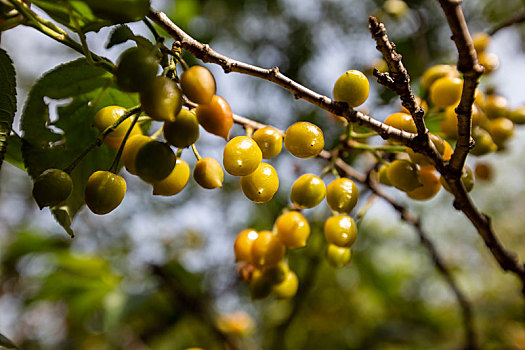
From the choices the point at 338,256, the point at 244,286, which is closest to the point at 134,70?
the point at 338,256

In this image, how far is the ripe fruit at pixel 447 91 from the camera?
2.80 ft

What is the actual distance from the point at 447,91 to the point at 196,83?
22.5 inches

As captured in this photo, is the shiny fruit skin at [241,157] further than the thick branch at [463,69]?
Yes

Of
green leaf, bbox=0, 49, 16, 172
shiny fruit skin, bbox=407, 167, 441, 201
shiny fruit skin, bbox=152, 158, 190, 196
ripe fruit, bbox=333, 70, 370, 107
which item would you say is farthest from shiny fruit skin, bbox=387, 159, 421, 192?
green leaf, bbox=0, 49, 16, 172

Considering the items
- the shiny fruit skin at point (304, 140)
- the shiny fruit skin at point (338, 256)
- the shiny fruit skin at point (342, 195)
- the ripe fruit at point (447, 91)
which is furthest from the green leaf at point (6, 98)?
the ripe fruit at point (447, 91)

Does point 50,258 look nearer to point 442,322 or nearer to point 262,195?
point 262,195

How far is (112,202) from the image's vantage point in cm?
59

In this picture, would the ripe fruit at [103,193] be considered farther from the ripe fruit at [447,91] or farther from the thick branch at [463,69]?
the ripe fruit at [447,91]

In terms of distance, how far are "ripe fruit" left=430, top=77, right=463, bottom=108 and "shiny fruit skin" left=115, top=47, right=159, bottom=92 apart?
62 centimetres

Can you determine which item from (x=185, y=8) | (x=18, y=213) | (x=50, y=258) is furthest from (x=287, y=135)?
(x=18, y=213)

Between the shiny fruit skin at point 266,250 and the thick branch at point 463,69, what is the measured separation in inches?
14.0

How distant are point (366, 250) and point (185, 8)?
1.60 m

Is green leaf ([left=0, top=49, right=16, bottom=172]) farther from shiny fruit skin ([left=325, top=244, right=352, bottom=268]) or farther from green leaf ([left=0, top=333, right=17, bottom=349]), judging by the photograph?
shiny fruit skin ([left=325, top=244, right=352, bottom=268])

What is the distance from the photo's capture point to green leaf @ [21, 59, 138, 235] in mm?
749
